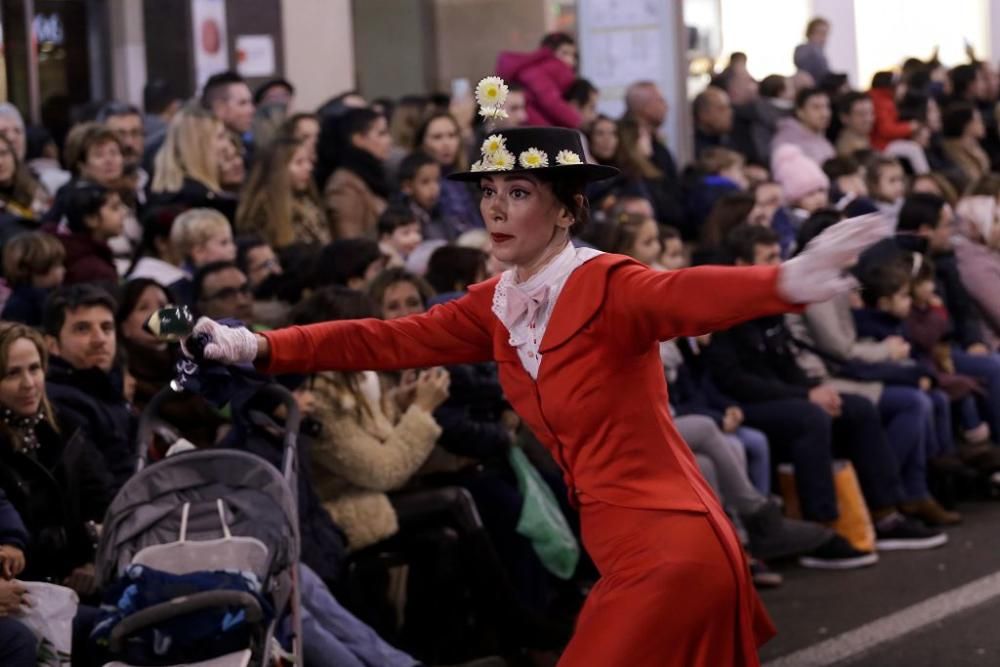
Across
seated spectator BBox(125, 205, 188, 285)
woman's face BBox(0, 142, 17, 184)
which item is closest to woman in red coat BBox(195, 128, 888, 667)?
seated spectator BBox(125, 205, 188, 285)

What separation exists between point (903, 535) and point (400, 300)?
3328 mm

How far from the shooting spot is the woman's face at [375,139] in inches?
446

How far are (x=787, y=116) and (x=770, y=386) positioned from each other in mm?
6256

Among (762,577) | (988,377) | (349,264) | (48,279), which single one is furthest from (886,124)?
(48,279)

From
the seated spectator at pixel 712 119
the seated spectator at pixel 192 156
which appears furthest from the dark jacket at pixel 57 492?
the seated spectator at pixel 712 119

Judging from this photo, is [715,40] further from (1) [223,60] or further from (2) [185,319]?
(2) [185,319]

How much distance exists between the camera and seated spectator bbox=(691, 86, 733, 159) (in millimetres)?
15094

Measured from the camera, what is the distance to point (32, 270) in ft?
27.3

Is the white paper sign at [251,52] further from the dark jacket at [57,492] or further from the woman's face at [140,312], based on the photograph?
the dark jacket at [57,492]

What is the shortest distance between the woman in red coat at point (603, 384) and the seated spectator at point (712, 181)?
7.74 meters

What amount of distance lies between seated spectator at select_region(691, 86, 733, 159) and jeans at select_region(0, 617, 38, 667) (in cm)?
986

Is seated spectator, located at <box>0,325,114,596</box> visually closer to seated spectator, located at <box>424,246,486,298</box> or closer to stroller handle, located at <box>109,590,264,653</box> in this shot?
stroller handle, located at <box>109,590,264,653</box>

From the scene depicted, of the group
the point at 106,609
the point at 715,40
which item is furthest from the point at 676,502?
the point at 715,40

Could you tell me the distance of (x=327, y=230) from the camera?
35.4ft
